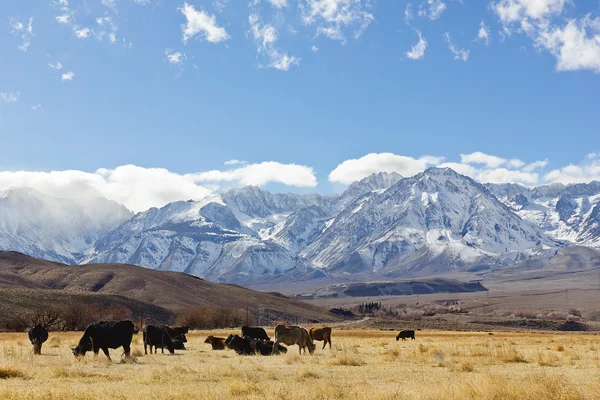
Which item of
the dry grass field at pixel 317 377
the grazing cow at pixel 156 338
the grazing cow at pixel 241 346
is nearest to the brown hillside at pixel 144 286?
the grazing cow at pixel 156 338

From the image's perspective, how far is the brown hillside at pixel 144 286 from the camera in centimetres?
14875

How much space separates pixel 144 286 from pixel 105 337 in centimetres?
13877

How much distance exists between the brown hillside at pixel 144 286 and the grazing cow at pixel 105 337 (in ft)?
368

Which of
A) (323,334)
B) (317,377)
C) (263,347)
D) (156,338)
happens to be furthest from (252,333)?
(317,377)

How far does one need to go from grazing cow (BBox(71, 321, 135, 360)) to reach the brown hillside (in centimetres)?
11220

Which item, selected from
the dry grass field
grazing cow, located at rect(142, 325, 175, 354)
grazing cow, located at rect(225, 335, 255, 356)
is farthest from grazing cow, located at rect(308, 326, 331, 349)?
grazing cow, located at rect(142, 325, 175, 354)

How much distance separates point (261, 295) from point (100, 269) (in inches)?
1786

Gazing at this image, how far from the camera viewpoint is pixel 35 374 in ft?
60.5

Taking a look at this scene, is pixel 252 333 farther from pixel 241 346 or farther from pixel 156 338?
pixel 156 338

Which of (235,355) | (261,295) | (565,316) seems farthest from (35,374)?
(565,316)

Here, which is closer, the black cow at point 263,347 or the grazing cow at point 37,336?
the grazing cow at point 37,336

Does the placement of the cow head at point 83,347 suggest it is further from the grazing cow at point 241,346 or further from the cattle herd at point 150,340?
the grazing cow at point 241,346

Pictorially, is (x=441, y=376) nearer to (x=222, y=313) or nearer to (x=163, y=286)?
(x=222, y=313)

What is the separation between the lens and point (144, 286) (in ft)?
520
